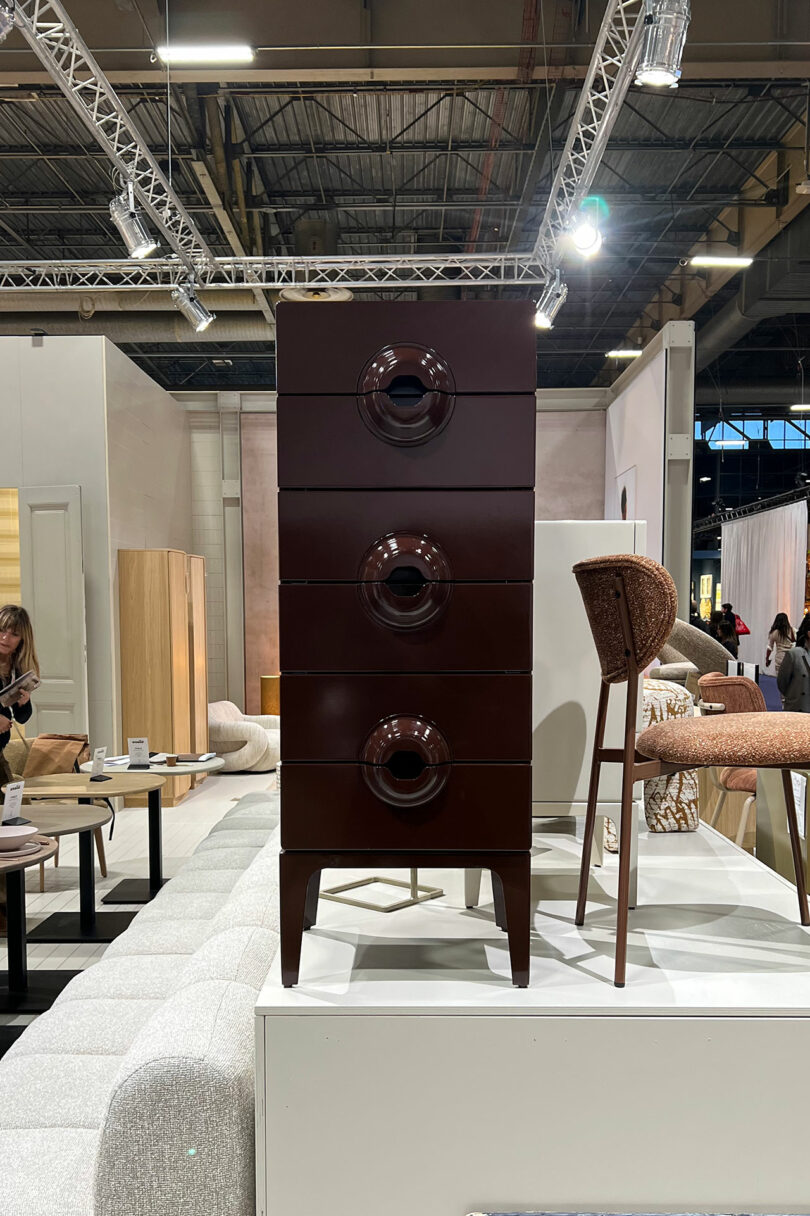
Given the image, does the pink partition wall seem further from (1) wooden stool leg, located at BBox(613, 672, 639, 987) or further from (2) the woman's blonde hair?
(1) wooden stool leg, located at BBox(613, 672, 639, 987)

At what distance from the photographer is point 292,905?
5.03 ft

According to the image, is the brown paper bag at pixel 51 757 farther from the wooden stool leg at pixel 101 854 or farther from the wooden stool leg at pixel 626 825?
the wooden stool leg at pixel 626 825

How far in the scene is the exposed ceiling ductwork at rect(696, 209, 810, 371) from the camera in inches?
281

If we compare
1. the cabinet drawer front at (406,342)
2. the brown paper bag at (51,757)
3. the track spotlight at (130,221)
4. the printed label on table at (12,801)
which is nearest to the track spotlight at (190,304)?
the track spotlight at (130,221)

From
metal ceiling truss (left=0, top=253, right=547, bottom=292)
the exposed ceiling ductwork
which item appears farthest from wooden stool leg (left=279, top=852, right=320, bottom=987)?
the exposed ceiling ductwork

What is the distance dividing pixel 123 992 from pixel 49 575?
4.88 m

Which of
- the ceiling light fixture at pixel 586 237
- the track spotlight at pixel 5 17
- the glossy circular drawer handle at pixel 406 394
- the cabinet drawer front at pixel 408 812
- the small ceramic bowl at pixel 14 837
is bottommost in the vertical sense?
the small ceramic bowl at pixel 14 837

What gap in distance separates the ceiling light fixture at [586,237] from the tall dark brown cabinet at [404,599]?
4.64m

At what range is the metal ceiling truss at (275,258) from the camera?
14.5 ft

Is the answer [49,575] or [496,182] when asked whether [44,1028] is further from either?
[496,182]

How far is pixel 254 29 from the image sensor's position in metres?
5.03

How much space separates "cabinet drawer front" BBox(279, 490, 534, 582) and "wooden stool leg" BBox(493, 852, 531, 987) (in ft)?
1.54

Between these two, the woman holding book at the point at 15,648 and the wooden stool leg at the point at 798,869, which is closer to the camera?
the wooden stool leg at the point at 798,869

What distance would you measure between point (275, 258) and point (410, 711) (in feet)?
20.5
